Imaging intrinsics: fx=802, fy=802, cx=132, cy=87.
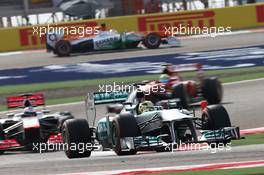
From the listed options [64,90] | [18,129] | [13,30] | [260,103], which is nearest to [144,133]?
[18,129]

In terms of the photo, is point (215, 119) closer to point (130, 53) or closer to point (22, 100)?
point (22, 100)

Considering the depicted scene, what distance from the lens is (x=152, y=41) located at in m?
30.2

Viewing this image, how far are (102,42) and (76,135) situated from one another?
60.8 ft

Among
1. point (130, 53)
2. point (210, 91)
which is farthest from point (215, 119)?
point (130, 53)

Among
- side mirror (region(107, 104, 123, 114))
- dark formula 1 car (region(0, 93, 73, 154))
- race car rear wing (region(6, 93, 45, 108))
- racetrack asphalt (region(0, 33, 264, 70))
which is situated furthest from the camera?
racetrack asphalt (region(0, 33, 264, 70))

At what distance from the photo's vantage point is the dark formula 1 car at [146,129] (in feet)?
37.5

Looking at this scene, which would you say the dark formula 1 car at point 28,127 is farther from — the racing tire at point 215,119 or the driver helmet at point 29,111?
the racing tire at point 215,119

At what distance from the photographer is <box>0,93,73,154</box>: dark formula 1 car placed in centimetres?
1448

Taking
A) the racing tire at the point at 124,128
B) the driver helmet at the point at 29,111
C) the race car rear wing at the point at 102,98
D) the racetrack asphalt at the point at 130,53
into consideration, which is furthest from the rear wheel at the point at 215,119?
the racetrack asphalt at the point at 130,53

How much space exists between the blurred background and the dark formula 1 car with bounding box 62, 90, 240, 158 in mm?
27487

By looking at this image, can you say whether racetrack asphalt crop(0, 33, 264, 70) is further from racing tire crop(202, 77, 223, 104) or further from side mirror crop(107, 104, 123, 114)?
side mirror crop(107, 104, 123, 114)
